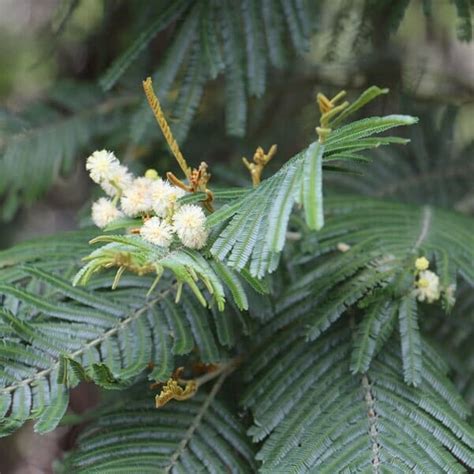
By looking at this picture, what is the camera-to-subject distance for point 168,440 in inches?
36.3

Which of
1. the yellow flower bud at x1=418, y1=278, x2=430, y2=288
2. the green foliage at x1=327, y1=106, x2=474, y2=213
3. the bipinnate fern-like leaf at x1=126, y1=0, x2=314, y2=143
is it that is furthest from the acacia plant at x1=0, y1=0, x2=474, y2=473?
the green foliage at x1=327, y1=106, x2=474, y2=213

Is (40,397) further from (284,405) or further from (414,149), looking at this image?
(414,149)

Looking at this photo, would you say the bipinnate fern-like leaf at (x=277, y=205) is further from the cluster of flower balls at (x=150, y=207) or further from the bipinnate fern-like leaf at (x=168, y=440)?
the bipinnate fern-like leaf at (x=168, y=440)

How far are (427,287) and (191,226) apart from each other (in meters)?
0.36

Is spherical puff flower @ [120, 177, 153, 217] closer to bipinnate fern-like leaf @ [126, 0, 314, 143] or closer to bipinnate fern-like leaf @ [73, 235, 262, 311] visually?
bipinnate fern-like leaf @ [73, 235, 262, 311]

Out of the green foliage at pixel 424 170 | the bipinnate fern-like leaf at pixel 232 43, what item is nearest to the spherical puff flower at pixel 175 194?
the bipinnate fern-like leaf at pixel 232 43

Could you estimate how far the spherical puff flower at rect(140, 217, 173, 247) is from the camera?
28.1 inches

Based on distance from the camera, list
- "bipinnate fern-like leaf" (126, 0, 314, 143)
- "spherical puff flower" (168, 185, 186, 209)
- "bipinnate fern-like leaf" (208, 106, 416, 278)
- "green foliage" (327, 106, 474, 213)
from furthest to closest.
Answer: "green foliage" (327, 106, 474, 213) → "bipinnate fern-like leaf" (126, 0, 314, 143) → "spherical puff flower" (168, 185, 186, 209) → "bipinnate fern-like leaf" (208, 106, 416, 278)

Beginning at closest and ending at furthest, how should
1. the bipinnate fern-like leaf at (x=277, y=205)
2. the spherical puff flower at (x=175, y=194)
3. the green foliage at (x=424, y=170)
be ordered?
the bipinnate fern-like leaf at (x=277, y=205) → the spherical puff flower at (x=175, y=194) → the green foliage at (x=424, y=170)

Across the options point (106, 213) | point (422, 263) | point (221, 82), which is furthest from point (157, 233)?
point (221, 82)

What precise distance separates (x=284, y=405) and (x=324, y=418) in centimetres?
6

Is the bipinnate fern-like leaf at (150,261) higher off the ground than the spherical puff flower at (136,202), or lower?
lower

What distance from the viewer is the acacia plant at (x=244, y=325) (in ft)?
2.40

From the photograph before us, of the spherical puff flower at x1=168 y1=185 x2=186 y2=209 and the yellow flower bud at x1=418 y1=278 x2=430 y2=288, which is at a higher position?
the spherical puff flower at x1=168 y1=185 x2=186 y2=209
